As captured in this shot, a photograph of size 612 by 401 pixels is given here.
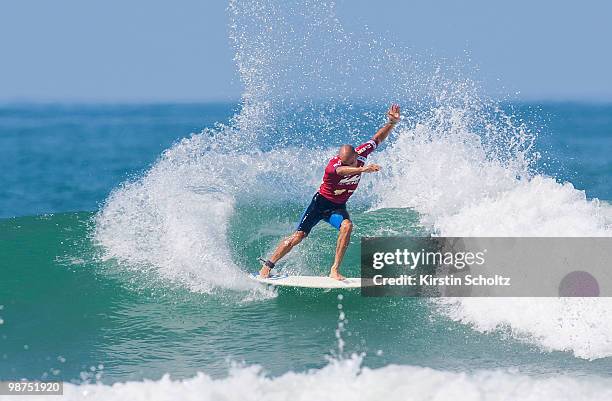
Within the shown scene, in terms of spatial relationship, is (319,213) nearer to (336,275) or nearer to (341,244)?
(341,244)

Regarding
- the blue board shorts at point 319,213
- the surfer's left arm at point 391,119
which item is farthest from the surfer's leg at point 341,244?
the surfer's left arm at point 391,119

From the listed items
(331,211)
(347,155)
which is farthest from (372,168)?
(331,211)

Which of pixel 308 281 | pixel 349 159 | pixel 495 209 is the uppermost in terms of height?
pixel 349 159

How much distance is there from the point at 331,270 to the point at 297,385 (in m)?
2.85

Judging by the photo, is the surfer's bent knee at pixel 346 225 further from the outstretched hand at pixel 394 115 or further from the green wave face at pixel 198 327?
the outstretched hand at pixel 394 115

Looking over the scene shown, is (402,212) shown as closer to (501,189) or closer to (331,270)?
(501,189)

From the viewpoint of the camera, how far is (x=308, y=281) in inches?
412

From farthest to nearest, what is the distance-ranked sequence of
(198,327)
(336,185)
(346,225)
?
(336,185) → (346,225) → (198,327)

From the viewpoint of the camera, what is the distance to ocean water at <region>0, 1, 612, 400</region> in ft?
26.7

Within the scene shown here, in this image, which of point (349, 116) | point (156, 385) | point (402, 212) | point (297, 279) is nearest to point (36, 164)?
point (349, 116)
